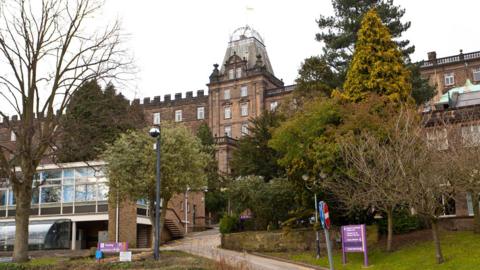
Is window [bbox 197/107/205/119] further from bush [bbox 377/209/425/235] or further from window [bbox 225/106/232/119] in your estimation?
bush [bbox 377/209/425/235]

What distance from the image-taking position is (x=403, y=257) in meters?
22.4

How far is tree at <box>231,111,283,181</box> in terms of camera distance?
134 feet

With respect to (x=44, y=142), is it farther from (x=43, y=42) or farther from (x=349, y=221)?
(x=349, y=221)

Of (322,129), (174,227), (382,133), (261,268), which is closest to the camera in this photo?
(261,268)

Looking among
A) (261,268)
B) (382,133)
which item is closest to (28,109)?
(261,268)

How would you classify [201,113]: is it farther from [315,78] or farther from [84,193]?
[84,193]

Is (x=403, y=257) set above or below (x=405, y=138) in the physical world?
below

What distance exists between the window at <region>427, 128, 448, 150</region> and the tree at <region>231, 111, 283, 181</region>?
15.4 m

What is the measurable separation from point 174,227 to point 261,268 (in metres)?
18.7

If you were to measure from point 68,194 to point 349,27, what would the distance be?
22.0 m

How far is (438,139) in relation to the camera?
78.4 ft

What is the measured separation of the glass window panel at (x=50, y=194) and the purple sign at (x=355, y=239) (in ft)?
69.7

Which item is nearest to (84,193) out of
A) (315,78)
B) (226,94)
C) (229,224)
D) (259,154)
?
(229,224)

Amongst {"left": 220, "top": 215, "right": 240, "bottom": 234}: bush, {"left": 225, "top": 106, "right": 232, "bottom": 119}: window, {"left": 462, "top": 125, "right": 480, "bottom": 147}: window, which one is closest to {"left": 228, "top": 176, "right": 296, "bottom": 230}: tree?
{"left": 220, "top": 215, "right": 240, "bottom": 234}: bush
